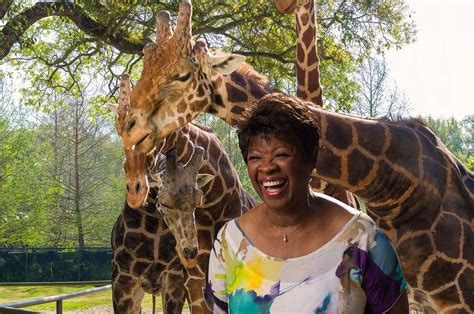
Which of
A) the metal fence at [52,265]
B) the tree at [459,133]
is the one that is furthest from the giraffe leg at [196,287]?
the tree at [459,133]

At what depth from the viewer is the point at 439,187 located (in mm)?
4293

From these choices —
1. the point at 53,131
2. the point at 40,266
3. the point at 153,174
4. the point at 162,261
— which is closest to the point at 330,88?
the point at 162,261

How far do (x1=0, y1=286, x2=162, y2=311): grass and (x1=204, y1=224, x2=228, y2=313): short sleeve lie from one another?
14.9 m

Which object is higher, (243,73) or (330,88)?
(330,88)

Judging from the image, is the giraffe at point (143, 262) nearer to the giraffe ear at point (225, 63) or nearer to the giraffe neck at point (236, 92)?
the giraffe neck at point (236, 92)

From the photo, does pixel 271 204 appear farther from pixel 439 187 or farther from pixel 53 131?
pixel 53 131

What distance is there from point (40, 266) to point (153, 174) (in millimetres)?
18615

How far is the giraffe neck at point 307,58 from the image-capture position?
4.92m

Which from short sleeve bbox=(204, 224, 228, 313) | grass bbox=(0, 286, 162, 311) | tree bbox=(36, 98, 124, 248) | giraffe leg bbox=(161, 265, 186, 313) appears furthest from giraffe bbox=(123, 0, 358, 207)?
tree bbox=(36, 98, 124, 248)

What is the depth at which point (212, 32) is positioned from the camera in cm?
1273

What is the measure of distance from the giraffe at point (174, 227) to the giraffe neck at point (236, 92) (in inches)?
23.9

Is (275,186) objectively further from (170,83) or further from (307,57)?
(307,57)

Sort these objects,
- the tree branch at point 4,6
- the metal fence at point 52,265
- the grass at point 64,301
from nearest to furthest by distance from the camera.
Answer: the tree branch at point 4,6, the grass at point 64,301, the metal fence at point 52,265

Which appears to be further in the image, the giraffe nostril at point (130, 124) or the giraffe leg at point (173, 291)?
the giraffe leg at point (173, 291)
